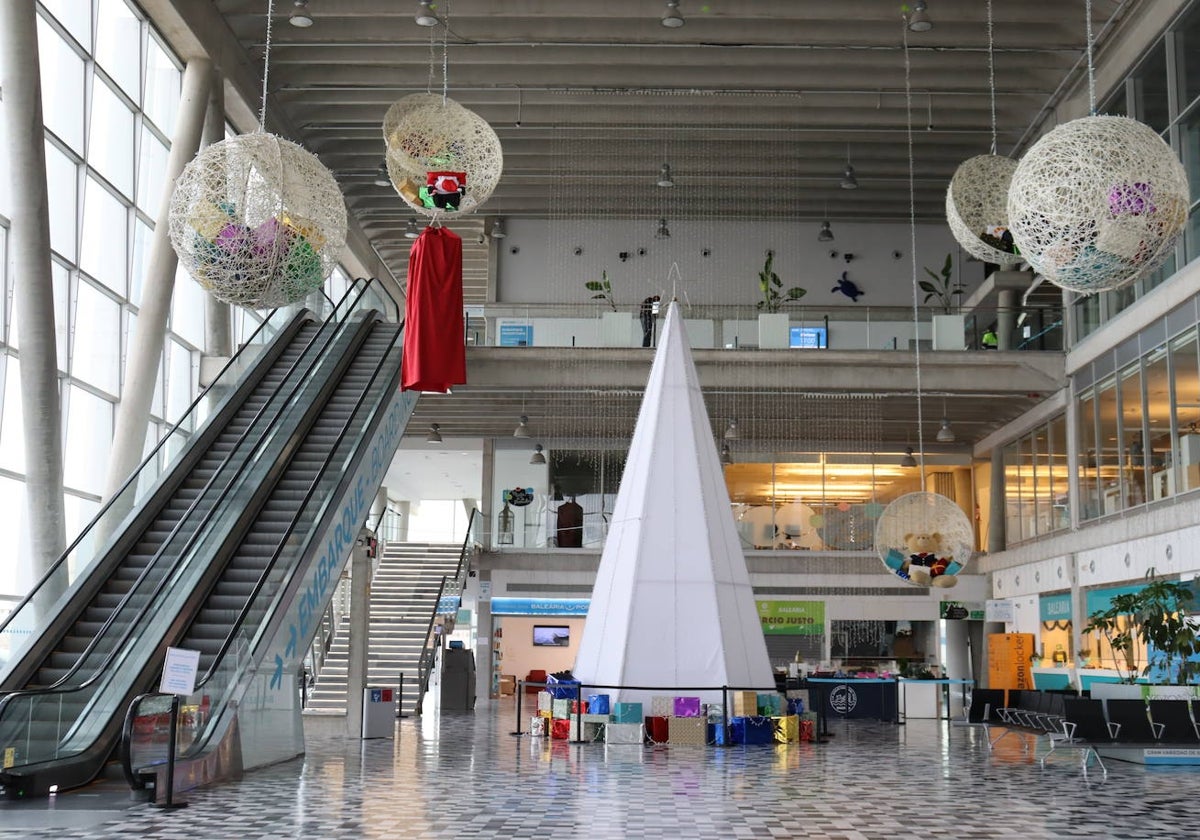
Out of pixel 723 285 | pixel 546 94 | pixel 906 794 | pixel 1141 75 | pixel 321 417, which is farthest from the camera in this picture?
pixel 723 285

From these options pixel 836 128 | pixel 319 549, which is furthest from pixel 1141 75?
pixel 319 549

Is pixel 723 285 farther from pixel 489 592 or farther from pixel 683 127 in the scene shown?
pixel 489 592

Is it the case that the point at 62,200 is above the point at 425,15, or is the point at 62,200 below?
below

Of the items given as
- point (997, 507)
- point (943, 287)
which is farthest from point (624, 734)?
point (943, 287)

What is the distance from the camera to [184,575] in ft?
37.4

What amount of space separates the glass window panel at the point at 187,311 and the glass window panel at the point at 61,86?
14.0 ft

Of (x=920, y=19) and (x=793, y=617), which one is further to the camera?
(x=793, y=617)

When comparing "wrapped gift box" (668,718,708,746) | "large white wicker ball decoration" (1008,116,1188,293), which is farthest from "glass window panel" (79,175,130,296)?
"large white wicker ball decoration" (1008,116,1188,293)

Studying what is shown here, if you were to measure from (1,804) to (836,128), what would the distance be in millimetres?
17745

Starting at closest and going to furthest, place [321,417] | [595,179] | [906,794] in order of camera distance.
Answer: [906,794]
[321,417]
[595,179]

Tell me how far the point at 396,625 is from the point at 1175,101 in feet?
48.3

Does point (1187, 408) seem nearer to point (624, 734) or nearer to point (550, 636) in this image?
point (624, 734)

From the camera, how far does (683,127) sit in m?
21.9

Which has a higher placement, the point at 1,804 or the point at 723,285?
the point at 723,285
